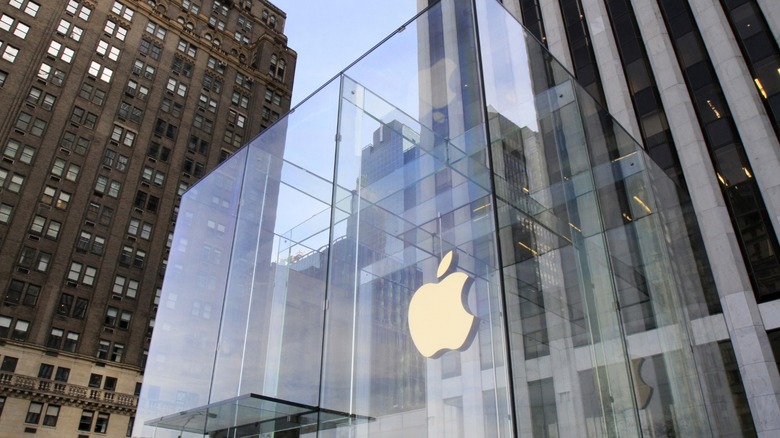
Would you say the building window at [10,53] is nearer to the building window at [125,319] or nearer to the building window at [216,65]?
the building window at [216,65]

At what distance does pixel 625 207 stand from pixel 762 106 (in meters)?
18.4

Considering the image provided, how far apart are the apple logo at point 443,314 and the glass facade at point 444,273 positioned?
0.02 metres

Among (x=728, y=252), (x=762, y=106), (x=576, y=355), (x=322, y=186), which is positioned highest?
(x=762, y=106)

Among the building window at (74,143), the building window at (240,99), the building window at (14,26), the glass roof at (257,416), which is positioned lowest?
the glass roof at (257,416)

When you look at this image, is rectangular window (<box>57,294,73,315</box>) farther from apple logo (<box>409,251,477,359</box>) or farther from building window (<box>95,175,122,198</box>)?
apple logo (<box>409,251,477,359</box>)

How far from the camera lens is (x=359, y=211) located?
7.75 meters

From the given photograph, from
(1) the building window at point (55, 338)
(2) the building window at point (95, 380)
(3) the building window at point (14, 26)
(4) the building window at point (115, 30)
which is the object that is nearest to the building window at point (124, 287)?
(1) the building window at point (55, 338)

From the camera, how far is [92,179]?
177 ft

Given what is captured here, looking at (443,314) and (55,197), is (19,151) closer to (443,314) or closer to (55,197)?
(55,197)

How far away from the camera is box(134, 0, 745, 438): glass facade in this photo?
598cm

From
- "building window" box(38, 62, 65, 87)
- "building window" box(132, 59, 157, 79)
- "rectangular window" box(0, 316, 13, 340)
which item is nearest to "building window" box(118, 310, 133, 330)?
"rectangular window" box(0, 316, 13, 340)

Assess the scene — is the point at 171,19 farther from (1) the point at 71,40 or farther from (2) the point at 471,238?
(2) the point at 471,238

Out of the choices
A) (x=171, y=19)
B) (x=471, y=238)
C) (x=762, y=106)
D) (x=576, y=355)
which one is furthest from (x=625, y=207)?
(x=171, y=19)

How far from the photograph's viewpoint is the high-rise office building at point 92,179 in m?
46.1
